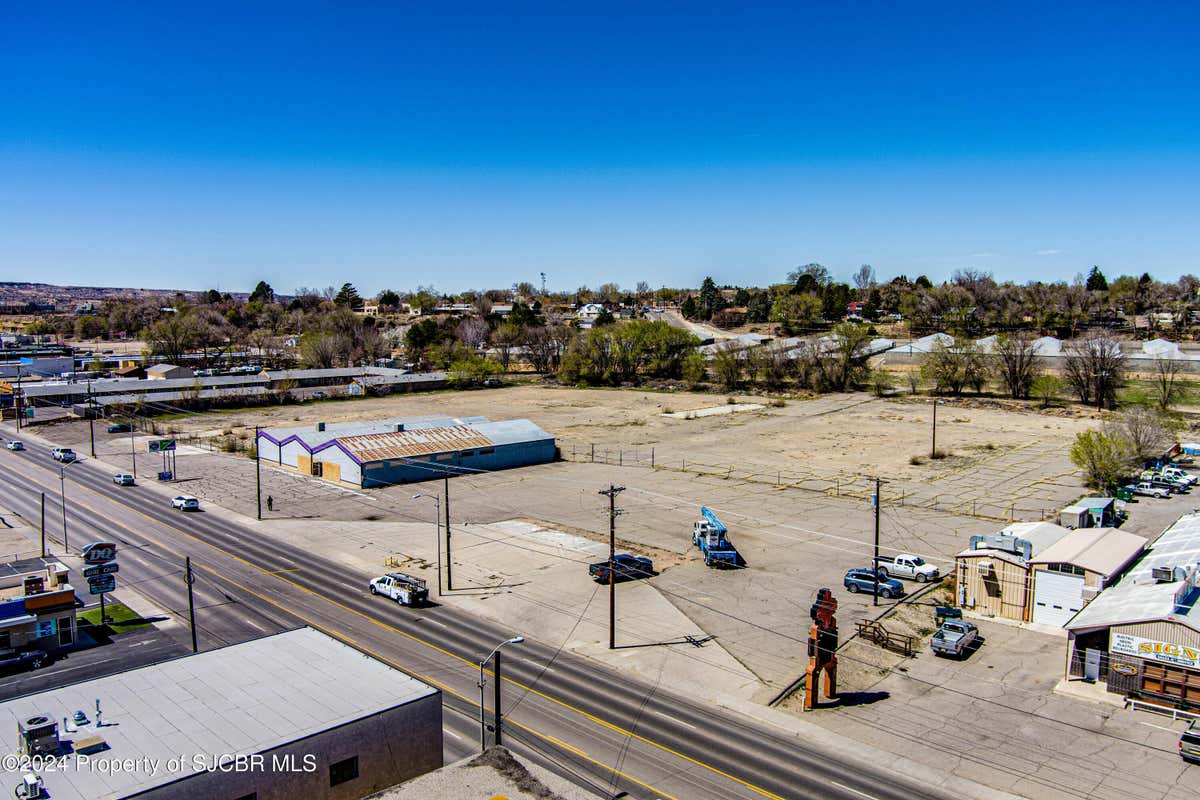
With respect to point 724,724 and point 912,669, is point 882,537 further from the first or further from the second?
point 724,724

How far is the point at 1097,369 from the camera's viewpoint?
10744cm

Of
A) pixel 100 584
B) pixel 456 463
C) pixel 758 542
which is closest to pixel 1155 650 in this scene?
pixel 758 542

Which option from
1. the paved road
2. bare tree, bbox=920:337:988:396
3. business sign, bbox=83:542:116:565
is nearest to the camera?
the paved road

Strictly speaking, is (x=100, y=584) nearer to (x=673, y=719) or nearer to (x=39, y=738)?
(x=39, y=738)

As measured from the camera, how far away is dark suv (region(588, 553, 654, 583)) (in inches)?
1742

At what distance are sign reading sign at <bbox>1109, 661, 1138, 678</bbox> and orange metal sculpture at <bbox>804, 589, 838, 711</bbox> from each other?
11.2m

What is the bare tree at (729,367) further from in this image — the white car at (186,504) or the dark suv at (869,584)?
the dark suv at (869,584)

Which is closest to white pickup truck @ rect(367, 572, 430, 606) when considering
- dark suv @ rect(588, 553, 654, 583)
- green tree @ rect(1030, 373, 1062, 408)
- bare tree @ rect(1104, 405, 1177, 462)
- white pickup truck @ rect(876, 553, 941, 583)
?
dark suv @ rect(588, 553, 654, 583)

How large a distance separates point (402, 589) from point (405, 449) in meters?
32.4

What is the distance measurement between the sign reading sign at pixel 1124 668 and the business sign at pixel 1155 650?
427 mm

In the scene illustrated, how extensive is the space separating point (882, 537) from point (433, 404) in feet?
272

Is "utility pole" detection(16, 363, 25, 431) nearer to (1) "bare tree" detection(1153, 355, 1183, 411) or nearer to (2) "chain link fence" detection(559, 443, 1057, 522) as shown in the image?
(2) "chain link fence" detection(559, 443, 1057, 522)

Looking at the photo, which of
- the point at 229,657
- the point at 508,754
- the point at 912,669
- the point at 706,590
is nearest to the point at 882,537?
the point at 706,590

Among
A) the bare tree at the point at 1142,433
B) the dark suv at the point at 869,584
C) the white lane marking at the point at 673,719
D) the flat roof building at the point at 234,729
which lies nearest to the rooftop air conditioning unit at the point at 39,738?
the flat roof building at the point at 234,729
